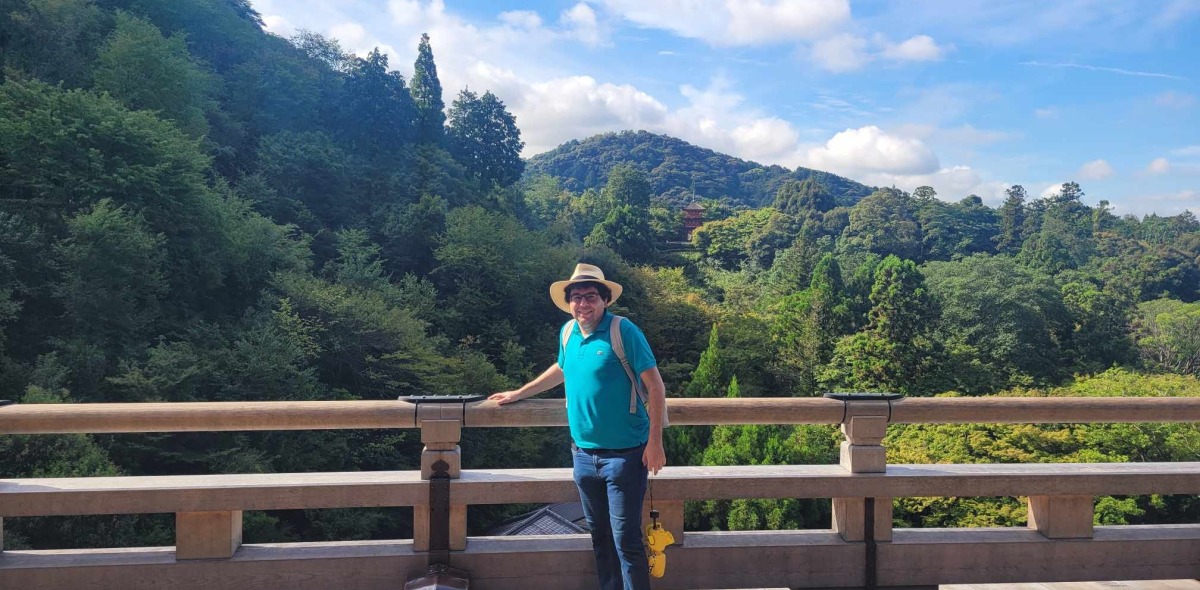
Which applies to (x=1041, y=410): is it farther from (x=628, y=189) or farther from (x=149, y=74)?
(x=628, y=189)

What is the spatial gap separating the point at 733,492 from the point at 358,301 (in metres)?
32.4

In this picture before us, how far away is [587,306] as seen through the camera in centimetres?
299

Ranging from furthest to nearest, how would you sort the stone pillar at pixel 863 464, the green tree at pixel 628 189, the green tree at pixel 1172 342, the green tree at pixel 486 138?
1. the green tree at pixel 628 189
2. the green tree at pixel 486 138
3. the green tree at pixel 1172 342
4. the stone pillar at pixel 863 464

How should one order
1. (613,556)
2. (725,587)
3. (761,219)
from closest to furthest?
1. (613,556)
2. (725,587)
3. (761,219)

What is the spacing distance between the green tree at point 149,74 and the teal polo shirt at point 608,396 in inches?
1510

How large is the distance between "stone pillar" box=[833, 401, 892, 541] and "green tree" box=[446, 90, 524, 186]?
5848 cm

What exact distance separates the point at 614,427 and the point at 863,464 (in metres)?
1.28

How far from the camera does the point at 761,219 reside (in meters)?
90.1

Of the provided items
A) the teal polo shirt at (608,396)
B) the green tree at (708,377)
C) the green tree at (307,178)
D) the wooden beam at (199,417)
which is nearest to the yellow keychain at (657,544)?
the teal polo shirt at (608,396)

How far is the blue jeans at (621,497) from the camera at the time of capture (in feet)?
9.45

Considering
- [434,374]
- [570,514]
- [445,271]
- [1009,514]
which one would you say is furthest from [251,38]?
[1009,514]

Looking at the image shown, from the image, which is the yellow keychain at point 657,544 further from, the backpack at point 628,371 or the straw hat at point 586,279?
the straw hat at point 586,279

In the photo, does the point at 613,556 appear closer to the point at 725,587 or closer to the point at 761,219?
the point at 725,587

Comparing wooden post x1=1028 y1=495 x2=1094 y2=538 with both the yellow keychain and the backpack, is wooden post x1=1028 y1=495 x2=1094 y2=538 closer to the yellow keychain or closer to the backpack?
the yellow keychain
